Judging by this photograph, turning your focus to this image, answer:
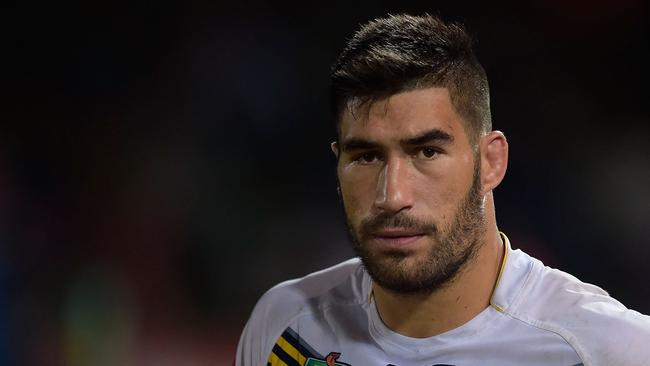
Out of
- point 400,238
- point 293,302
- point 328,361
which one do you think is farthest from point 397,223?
point 293,302

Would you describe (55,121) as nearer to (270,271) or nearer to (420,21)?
(270,271)

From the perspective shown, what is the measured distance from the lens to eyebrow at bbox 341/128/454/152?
1.70 metres

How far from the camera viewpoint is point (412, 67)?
174cm

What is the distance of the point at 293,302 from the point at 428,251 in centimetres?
58

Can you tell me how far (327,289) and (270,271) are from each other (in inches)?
49.7

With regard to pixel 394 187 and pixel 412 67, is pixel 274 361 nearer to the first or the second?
pixel 394 187

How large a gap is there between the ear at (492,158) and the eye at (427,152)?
163 mm

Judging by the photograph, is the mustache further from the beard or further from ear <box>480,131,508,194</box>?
ear <box>480,131,508,194</box>

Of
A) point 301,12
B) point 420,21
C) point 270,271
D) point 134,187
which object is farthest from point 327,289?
point 301,12

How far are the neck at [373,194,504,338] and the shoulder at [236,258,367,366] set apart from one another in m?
0.23

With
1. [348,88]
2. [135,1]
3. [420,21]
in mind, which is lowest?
[348,88]

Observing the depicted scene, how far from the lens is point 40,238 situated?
3318 mm

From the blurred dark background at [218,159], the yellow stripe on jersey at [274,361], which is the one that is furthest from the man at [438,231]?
the blurred dark background at [218,159]

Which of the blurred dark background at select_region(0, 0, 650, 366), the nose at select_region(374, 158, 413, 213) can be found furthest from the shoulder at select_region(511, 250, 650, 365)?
the blurred dark background at select_region(0, 0, 650, 366)
